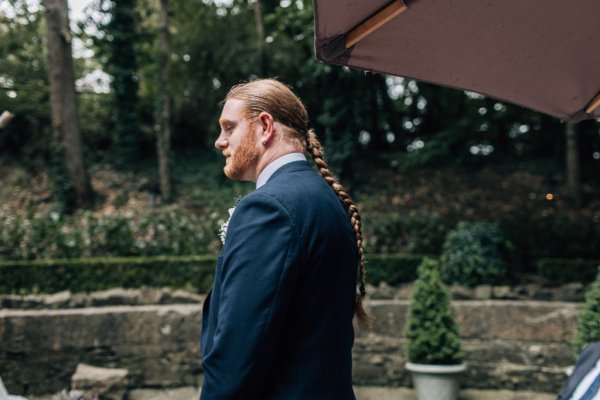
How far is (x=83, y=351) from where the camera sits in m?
6.74

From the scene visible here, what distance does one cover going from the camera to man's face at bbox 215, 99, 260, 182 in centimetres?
173

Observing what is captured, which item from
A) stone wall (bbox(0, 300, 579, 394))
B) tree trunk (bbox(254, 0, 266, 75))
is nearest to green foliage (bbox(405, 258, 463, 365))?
stone wall (bbox(0, 300, 579, 394))

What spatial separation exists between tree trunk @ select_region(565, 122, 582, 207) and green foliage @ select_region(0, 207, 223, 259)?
7091mm

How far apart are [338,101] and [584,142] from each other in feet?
17.9

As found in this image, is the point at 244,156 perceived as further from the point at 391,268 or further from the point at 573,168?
the point at 573,168

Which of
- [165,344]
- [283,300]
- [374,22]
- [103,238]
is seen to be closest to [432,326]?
[165,344]

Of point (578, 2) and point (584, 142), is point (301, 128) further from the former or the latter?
point (584, 142)

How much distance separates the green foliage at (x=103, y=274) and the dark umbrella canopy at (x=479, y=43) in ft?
19.7

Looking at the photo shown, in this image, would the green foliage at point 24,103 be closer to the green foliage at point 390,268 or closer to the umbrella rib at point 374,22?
the green foliage at point 390,268

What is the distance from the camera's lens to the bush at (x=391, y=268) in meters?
8.08

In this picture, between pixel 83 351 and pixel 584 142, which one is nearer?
pixel 83 351

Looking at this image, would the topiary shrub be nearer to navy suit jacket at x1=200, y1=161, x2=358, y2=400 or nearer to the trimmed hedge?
the trimmed hedge

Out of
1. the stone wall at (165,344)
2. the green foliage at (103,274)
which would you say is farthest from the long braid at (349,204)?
the green foliage at (103,274)

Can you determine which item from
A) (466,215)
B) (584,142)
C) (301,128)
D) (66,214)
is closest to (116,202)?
(66,214)
